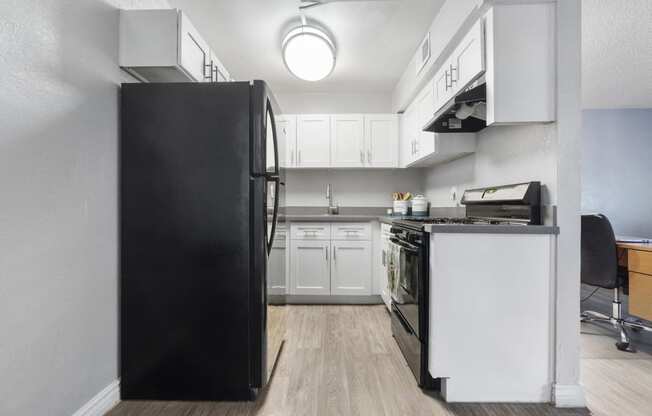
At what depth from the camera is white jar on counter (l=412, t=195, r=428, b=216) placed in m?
3.58

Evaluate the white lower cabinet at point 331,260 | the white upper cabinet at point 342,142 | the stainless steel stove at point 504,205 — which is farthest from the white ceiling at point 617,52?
the white lower cabinet at point 331,260

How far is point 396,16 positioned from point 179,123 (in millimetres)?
1837

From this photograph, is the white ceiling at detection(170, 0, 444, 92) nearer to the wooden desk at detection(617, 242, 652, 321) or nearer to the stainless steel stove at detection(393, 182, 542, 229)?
the stainless steel stove at detection(393, 182, 542, 229)

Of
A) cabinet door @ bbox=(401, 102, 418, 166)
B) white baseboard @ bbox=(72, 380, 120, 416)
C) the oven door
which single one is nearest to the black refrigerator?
white baseboard @ bbox=(72, 380, 120, 416)

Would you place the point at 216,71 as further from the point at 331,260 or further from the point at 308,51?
the point at 331,260

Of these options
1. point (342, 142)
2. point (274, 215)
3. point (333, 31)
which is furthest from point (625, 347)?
point (333, 31)

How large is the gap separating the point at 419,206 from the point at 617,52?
2.31 m

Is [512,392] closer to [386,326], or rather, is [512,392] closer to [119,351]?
[386,326]

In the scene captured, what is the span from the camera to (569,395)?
167 centimetres

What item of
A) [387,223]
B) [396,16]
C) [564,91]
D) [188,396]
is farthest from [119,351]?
[396,16]

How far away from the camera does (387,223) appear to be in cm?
313

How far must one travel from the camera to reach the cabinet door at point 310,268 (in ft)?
11.6

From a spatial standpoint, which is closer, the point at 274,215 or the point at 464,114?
the point at 274,215

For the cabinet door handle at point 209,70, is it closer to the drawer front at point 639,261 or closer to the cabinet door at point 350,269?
the cabinet door at point 350,269
